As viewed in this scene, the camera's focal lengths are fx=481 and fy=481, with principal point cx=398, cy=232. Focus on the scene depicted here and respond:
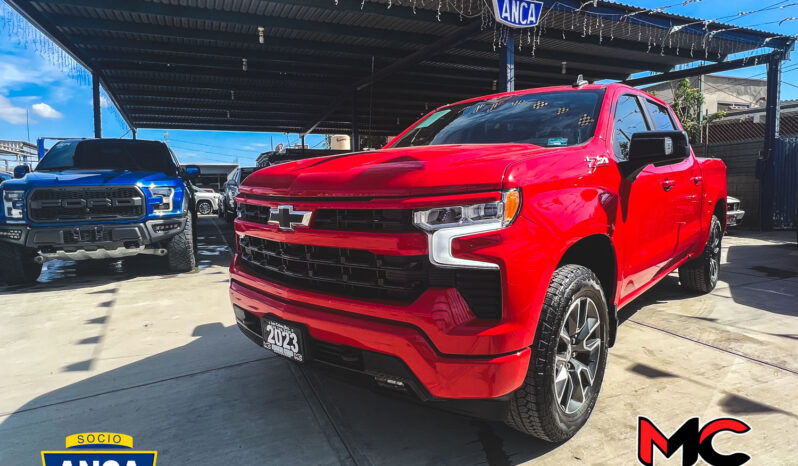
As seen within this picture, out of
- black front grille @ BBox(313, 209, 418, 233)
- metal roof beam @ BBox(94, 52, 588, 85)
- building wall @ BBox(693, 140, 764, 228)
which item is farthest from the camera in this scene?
metal roof beam @ BBox(94, 52, 588, 85)

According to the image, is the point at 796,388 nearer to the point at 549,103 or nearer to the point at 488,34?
the point at 549,103

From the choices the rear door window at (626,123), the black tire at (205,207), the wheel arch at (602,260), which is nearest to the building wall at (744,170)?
the rear door window at (626,123)

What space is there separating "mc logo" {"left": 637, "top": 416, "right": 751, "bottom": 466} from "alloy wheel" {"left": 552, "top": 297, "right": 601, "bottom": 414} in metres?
0.31

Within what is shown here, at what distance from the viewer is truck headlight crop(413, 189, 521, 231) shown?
1.79 meters

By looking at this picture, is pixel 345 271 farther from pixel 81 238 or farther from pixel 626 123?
pixel 81 238

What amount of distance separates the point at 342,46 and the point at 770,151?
1039 centimetres

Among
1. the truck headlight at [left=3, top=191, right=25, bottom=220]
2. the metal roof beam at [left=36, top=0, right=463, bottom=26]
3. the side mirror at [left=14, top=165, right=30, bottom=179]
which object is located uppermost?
the metal roof beam at [left=36, top=0, right=463, bottom=26]

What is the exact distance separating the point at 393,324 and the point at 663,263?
2.49 metres

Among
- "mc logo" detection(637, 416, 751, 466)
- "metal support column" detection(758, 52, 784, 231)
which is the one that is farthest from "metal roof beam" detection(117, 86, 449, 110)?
"mc logo" detection(637, 416, 751, 466)

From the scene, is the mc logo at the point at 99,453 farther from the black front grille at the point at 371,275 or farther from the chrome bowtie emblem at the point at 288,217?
the chrome bowtie emblem at the point at 288,217

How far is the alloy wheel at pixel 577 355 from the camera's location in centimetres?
210

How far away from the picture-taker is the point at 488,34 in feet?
34.5

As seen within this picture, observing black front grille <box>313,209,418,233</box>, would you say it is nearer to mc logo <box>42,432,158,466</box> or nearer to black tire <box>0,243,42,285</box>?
mc logo <box>42,432,158,466</box>

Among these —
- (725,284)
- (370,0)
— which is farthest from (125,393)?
(370,0)
